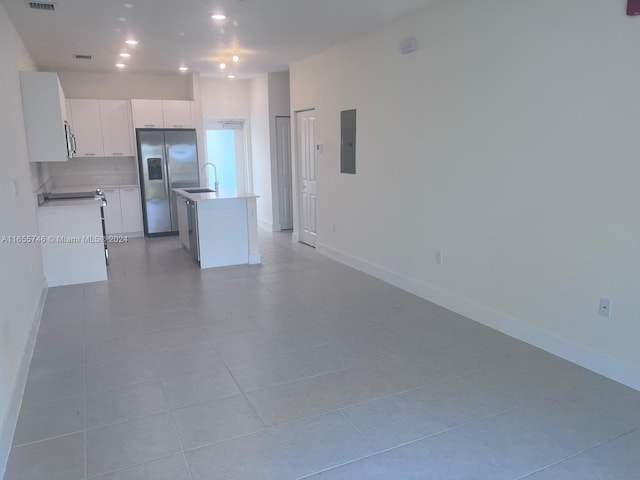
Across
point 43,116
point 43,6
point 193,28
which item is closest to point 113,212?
point 43,116

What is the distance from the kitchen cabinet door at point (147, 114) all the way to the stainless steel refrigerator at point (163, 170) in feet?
0.46

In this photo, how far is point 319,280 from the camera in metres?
5.36

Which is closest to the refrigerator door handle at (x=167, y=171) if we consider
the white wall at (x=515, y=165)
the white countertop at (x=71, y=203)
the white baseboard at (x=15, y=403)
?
the white countertop at (x=71, y=203)

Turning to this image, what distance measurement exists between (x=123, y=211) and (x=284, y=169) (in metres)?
2.86

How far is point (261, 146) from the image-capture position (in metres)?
8.63

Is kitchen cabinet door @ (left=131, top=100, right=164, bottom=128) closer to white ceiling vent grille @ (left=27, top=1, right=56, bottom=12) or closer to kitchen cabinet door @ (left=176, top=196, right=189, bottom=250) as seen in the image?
kitchen cabinet door @ (left=176, top=196, right=189, bottom=250)

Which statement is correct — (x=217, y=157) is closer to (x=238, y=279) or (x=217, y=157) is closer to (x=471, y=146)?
(x=238, y=279)

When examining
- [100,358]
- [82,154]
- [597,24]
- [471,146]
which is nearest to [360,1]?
[471,146]

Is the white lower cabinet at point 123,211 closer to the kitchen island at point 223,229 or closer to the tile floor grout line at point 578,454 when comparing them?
the kitchen island at point 223,229

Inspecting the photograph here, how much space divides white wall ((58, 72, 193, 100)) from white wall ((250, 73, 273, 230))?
1197 mm

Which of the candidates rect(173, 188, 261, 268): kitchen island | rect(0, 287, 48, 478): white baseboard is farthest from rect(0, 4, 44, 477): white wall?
rect(173, 188, 261, 268): kitchen island

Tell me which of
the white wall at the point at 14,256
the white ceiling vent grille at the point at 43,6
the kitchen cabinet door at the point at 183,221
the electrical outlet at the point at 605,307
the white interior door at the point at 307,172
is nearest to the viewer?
the white wall at the point at 14,256

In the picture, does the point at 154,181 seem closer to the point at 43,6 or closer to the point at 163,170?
the point at 163,170

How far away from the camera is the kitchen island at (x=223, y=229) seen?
589cm
